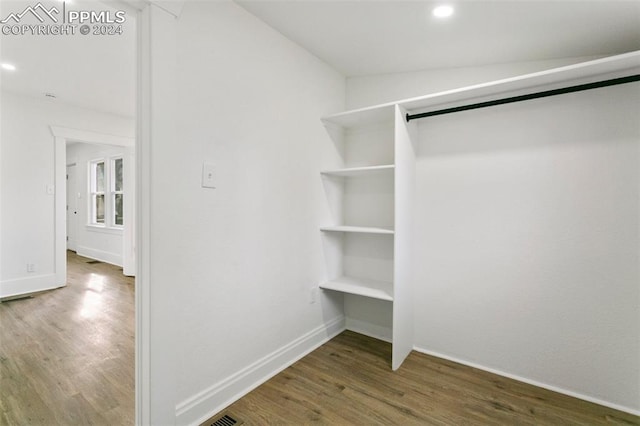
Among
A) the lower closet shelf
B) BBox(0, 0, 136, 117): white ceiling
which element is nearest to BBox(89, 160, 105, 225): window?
BBox(0, 0, 136, 117): white ceiling

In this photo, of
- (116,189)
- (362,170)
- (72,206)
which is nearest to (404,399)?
(362,170)

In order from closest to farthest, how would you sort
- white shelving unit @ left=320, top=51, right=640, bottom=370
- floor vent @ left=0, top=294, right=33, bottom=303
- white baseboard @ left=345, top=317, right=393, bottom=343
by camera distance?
white shelving unit @ left=320, top=51, right=640, bottom=370
white baseboard @ left=345, top=317, right=393, bottom=343
floor vent @ left=0, top=294, right=33, bottom=303

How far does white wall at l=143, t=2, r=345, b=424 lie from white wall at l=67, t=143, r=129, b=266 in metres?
4.83

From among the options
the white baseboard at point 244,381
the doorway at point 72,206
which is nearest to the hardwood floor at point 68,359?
the white baseboard at point 244,381

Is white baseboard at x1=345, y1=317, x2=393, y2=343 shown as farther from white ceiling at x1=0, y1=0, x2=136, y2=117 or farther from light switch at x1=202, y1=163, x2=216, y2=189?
white ceiling at x1=0, y1=0, x2=136, y2=117

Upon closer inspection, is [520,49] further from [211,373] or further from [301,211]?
[211,373]

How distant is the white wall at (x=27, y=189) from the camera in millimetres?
3834

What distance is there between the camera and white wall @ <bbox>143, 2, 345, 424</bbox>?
4.89 feet

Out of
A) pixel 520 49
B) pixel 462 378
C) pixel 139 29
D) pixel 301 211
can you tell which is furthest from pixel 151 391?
pixel 520 49

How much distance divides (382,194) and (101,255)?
6.24m

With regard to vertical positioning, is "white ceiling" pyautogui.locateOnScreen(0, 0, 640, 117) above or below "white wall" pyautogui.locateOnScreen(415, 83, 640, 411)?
above

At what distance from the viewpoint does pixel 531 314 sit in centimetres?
207

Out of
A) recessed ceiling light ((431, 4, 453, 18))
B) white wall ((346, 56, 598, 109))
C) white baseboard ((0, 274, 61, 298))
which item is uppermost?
recessed ceiling light ((431, 4, 453, 18))

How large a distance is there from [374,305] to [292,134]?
171 cm
